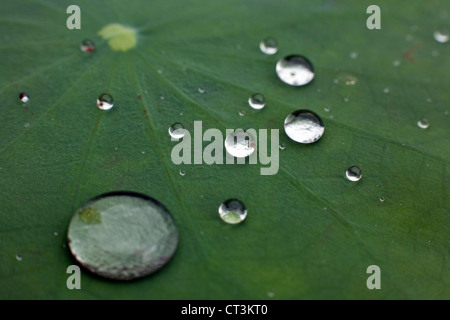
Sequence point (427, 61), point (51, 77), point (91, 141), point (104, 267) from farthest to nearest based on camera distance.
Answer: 1. point (427, 61)
2. point (51, 77)
3. point (91, 141)
4. point (104, 267)

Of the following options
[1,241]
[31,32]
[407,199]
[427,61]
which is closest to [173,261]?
[1,241]

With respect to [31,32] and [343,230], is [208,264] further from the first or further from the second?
[31,32]

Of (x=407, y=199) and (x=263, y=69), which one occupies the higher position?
(x=263, y=69)

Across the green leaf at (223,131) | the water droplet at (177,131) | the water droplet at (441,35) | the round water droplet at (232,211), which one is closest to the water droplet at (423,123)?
the green leaf at (223,131)

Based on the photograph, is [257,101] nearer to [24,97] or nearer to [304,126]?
[304,126]

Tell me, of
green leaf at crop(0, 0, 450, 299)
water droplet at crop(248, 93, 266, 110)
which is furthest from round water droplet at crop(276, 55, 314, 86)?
water droplet at crop(248, 93, 266, 110)

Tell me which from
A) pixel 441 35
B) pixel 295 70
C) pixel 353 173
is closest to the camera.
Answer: pixel 353 173

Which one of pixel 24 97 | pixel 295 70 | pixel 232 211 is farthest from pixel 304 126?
pixel 24 97
